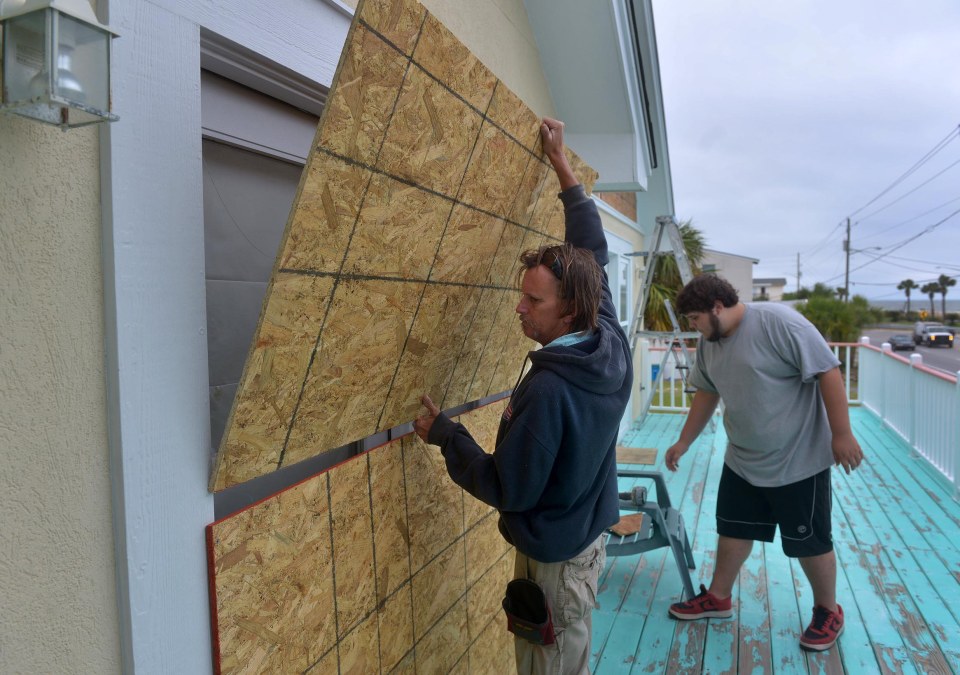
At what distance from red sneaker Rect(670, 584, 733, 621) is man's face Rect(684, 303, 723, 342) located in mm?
1581

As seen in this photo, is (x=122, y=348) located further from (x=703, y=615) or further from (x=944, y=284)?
(x=944, y=284)

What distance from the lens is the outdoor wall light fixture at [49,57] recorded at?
31.4 inches

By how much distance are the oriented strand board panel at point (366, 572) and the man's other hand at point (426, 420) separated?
65mm

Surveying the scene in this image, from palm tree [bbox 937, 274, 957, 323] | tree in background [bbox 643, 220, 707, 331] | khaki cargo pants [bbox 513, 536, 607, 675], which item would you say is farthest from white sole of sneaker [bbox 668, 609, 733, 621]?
palm tree [bbox 937, 274, 957, 323]

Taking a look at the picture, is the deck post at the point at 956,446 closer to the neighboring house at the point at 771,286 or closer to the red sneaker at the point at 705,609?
the red sneaker at the point at 705,609

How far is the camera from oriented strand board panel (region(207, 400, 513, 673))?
4.34 feet

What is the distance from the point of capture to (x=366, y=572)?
1.73 metres

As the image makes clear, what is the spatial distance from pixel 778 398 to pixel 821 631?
4.22 ft

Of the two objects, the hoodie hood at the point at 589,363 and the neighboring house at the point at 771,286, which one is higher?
the neighboring house at the point at 771,286

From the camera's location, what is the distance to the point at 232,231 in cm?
164

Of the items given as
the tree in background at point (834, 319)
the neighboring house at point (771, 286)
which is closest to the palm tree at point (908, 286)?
the neighboring house at point (771, 286)

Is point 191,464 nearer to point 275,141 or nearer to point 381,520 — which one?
point 381,520

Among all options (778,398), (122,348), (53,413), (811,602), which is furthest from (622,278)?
(53,413)

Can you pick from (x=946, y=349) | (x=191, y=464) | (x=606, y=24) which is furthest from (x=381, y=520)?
(x=946, y=349)
